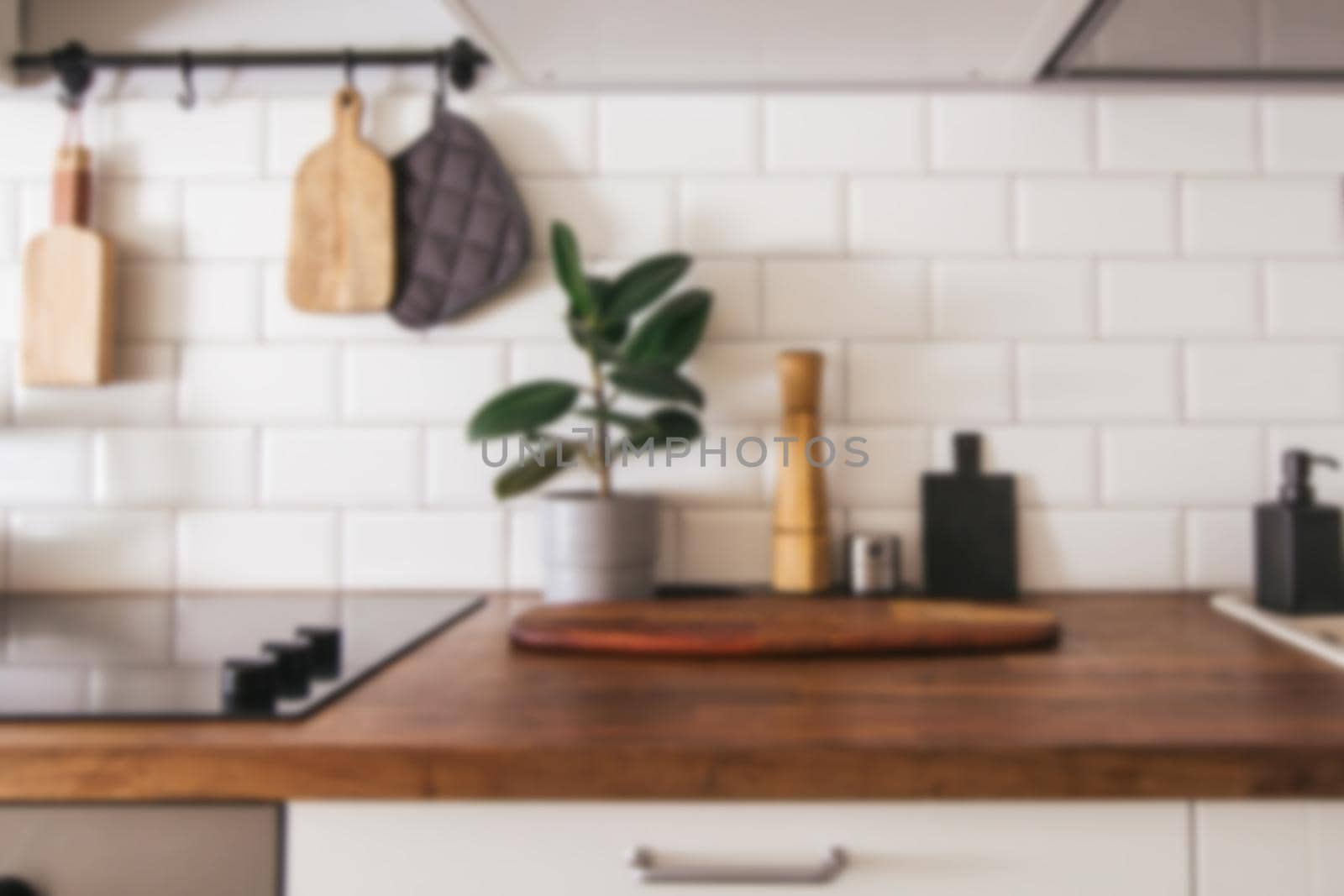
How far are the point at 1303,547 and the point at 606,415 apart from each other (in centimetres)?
67

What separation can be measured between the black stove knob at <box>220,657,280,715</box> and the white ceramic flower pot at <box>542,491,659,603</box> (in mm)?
344

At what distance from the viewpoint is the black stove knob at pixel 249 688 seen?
1.75ft

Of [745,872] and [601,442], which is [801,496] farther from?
[745,872]

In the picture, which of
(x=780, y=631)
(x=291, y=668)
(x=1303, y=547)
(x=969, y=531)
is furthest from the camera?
(x=969, y=531)

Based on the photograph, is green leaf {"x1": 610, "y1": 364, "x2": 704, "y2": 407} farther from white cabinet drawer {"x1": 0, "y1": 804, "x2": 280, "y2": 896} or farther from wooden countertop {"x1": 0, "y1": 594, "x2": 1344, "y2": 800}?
white cabinet drawer {"x1": 0, "y1": 804, "x2": 280, "y2": 896}

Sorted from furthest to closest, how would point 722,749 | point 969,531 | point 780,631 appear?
point 969,531
point 780,631
point 722,749

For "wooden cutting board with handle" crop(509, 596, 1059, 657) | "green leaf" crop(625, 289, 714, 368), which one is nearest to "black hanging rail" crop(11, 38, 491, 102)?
"green leaf" crop(625, 289, 714, 368)

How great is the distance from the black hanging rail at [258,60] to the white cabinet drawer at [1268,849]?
97 cm

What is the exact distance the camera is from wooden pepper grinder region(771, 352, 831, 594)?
0.89 metres

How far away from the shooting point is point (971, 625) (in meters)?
0.71

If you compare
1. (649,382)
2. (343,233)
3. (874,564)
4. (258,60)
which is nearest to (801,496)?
(874,564)

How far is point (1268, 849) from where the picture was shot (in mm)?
489

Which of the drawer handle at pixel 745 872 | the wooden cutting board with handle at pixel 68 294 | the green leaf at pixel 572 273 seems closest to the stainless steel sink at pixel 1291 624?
the drawer handle at pixel 745 872

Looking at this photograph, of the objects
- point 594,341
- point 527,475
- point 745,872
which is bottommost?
point 745,872
